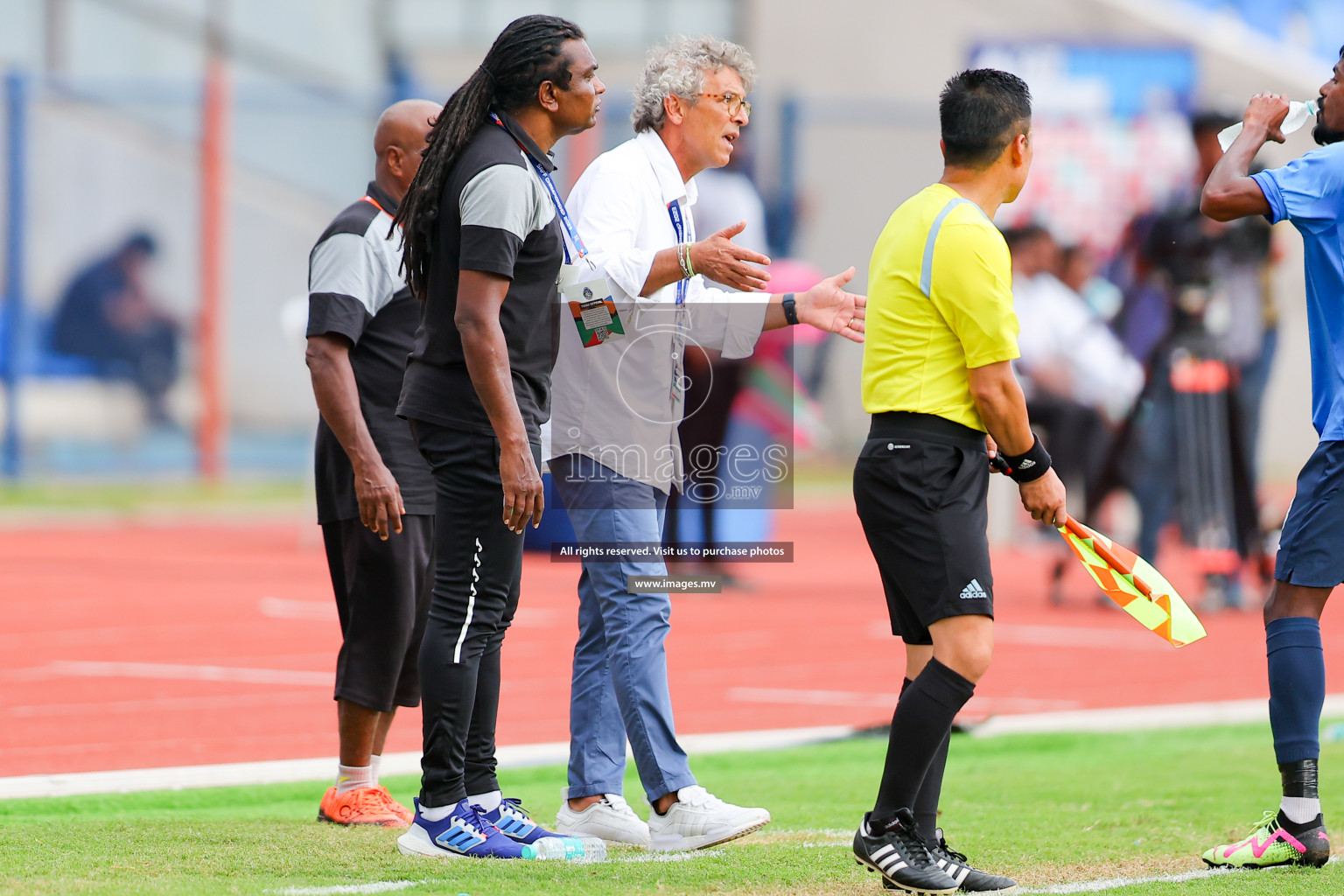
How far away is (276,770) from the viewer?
6633 millimetres

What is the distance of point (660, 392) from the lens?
542 cm

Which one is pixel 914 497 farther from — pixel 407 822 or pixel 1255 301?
pixel 1255 301

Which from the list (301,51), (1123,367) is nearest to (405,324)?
(1123,367)

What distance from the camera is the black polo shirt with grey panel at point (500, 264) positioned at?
4828 millimetres

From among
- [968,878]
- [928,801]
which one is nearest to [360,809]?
[928,801]

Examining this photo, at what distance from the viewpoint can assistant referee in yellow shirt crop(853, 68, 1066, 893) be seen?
15.1ft

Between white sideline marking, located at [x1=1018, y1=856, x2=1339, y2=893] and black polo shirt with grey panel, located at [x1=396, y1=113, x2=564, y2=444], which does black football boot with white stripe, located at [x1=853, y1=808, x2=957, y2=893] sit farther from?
black polo shirt with grey panel, located at [x1=396, y1=113, x2=564, y2=444]

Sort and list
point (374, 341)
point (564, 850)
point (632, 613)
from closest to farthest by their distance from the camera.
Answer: point (564, 850)
point (632, 613)
point (374, 341)

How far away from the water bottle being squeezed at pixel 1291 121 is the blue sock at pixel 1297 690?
1377 mm

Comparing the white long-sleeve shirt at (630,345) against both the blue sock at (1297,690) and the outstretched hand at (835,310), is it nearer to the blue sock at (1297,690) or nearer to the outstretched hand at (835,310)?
the outstretched hand at (835,310)

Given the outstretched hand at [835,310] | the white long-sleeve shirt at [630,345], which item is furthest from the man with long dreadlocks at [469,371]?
the outstretched hand at [835,310]

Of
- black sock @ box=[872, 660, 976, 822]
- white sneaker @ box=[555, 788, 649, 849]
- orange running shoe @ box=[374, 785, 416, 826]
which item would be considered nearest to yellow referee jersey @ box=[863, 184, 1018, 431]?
black sock @ box=[872, 660, 976, 822]

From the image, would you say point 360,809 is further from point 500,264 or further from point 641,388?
point 500,264

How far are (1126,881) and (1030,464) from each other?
1125mm
